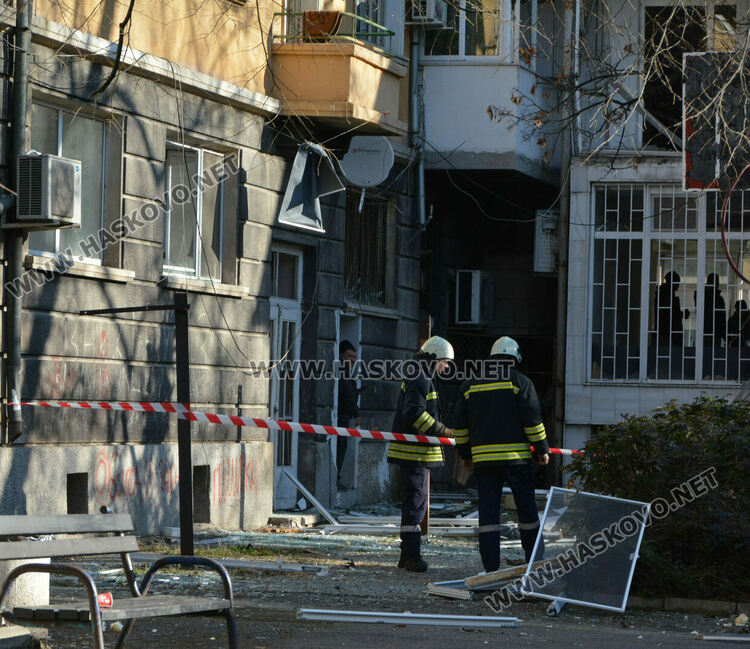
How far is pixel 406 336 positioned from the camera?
18531 mm

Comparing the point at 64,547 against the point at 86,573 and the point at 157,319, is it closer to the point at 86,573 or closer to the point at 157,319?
the point at 86,573

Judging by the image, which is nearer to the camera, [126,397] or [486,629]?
[486,629]

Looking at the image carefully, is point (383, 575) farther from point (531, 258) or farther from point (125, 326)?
point (531, 258)

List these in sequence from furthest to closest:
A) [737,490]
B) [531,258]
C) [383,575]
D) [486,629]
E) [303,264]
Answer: [531,258] → [303,264] → [383,575] → [737,490] → [486,629]

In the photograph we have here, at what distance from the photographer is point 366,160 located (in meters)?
16.5

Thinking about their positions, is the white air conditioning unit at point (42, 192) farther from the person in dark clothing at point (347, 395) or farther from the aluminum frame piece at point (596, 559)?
the person in dark clothing at point (347, 395)

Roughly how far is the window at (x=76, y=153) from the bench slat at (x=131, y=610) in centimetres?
604

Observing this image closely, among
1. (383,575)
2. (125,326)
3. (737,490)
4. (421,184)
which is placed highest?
(421,184)

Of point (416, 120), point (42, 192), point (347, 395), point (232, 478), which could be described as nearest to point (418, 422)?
point (42, 192)

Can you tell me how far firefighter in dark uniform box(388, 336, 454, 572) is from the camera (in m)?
11.1

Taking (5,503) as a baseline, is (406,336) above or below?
above

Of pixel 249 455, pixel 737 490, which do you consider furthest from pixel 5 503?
pixel 737 490

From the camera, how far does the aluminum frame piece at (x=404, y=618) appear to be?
8.52 metres

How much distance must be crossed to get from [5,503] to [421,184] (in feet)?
28.1
